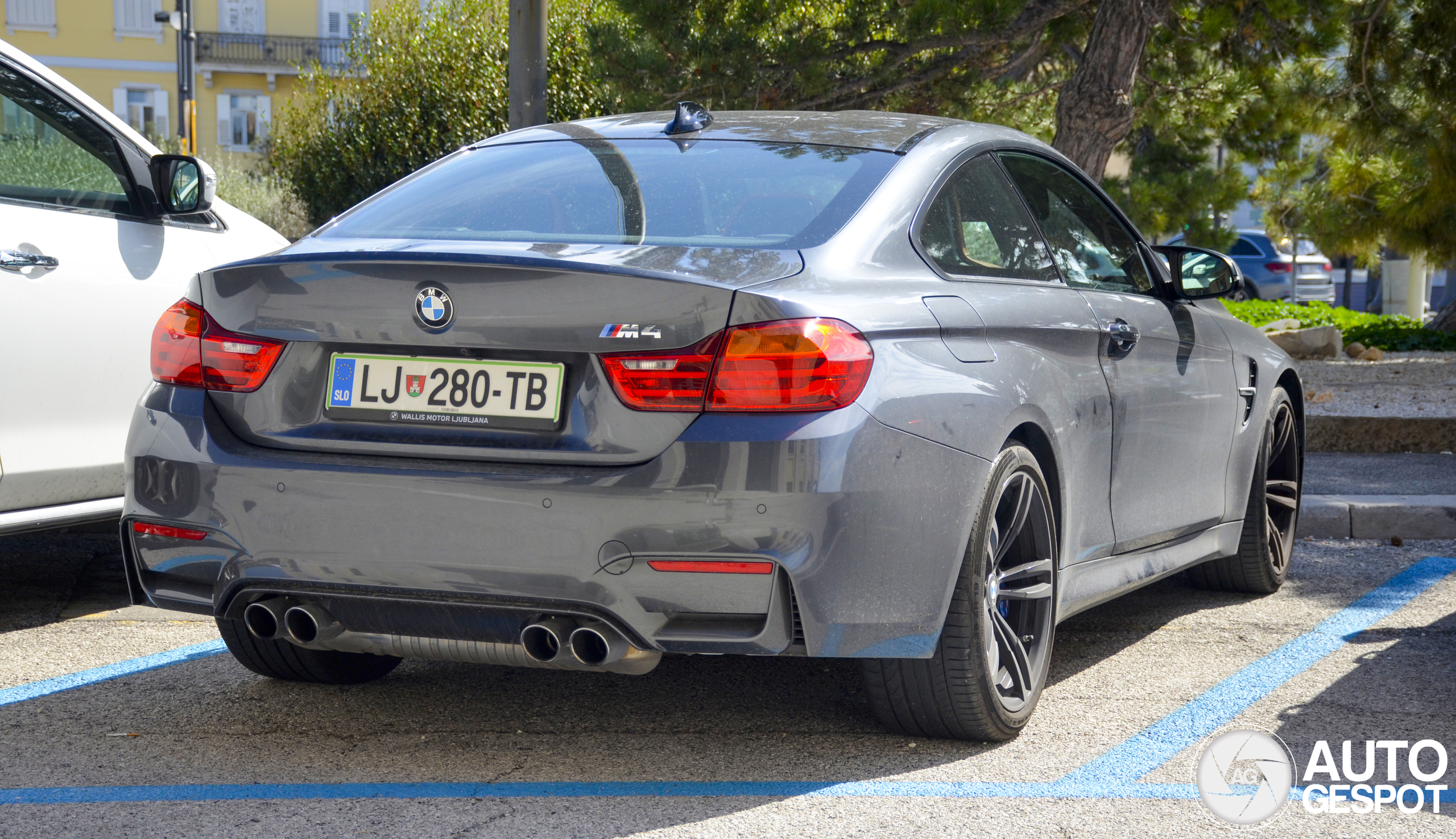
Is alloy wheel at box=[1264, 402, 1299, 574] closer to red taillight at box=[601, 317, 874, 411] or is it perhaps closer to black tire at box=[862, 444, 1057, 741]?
black tire at box=[862, 444, 1057, 741]

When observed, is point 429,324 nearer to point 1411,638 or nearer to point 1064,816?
point 1064,816

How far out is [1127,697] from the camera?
12.9 feet

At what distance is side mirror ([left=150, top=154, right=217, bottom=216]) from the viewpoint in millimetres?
4879

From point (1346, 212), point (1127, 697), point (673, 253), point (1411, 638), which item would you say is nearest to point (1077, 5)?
point (1346, 212)

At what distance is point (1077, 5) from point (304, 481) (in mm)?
8734

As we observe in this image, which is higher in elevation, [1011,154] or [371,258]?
[1011,154]

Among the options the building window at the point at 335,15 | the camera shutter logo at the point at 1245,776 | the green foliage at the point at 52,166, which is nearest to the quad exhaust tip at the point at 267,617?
the camera shutter logo at the point at 1245,776

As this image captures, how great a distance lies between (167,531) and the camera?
10.5 ft

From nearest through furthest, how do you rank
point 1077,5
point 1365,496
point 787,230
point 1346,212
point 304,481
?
Answer: point 304,481, point 787,230, point 1365,496, point 1077,5, point 1346,212

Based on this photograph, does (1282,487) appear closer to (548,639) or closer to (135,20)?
(548,639)

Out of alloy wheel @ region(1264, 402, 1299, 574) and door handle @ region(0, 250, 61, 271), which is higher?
door handle @ region(0, 250, 61, 271)

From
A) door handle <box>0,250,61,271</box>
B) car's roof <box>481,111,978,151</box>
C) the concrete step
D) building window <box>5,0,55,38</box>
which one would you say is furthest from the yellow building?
car's roof <box>481,111,978,151</box>

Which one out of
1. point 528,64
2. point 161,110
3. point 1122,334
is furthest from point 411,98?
point 161,110

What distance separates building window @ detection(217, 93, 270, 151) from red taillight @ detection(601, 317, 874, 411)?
1856 inches
